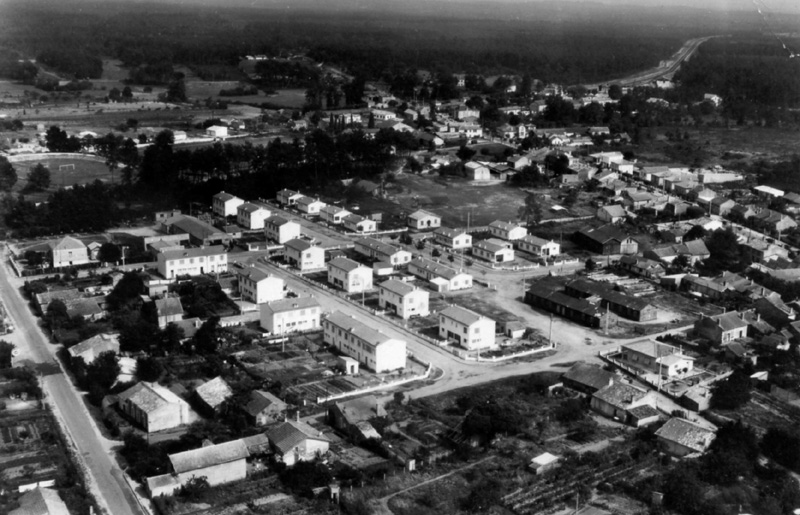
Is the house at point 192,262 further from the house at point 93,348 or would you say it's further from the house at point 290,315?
the house at point 93,348

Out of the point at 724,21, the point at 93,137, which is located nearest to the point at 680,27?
the point at 724,21

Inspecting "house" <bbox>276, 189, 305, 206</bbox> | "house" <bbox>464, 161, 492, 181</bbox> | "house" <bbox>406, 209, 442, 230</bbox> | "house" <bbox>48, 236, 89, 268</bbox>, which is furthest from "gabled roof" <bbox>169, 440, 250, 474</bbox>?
"house" <bbox>464, 161, 492, 181</bbox>

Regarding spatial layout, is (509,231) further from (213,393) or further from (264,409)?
(264,409)

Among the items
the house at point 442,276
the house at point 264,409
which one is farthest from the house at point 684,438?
the house at point 442,276

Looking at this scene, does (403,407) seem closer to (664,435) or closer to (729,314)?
(664,435)

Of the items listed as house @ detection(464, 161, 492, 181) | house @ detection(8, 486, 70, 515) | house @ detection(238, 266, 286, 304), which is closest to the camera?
house @ detection(8, 486, 70, 515)

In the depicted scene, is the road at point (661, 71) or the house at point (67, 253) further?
the road at point (661, 71)

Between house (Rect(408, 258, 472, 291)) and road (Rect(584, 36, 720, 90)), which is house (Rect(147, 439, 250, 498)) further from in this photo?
road (Rect(584, 36, 720, 90))
